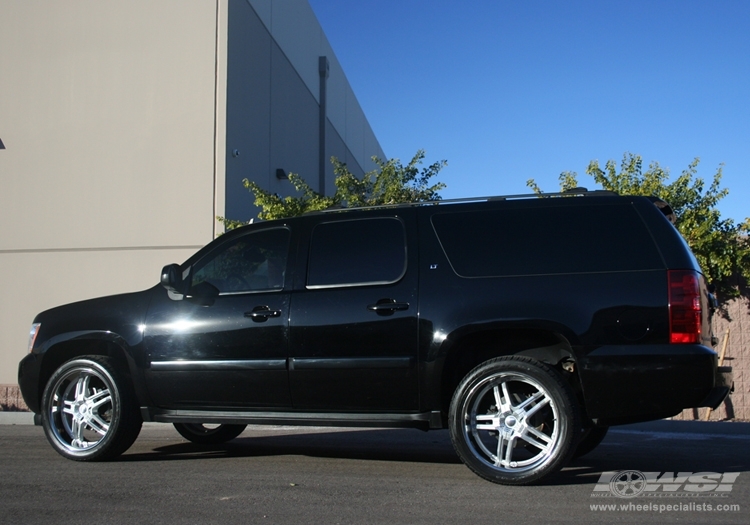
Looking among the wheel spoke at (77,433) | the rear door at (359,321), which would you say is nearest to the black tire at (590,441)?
the rear door at (359,321)

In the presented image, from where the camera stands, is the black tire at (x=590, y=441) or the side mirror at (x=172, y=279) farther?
the black tire at (x=590, y=441)

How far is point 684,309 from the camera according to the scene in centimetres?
493

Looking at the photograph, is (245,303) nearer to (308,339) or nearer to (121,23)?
(308,339)

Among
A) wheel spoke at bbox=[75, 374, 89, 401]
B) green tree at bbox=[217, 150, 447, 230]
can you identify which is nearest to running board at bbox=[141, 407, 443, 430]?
wheel spoke at bbox=[75, 374, 89, 401]

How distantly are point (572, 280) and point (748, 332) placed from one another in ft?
35.9

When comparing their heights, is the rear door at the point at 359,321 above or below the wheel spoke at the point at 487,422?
above

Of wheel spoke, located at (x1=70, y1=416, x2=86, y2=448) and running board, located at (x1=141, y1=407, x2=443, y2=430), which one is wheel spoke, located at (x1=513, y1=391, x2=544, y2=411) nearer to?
running board, located at (x1=141, y1=407, x2=443, y2=430)

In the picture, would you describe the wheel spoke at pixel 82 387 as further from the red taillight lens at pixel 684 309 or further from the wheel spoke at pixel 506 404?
the red taillight lens at pixel 684 309

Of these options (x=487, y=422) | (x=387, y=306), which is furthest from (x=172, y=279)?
(x=487, y=422)

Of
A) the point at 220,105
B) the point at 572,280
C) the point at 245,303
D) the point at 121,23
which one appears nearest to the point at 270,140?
the point at 220,105

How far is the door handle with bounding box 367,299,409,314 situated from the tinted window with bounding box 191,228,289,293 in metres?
0.83
